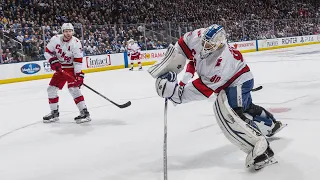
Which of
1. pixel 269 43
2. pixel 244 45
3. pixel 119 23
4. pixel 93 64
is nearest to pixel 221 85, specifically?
pixel 93 64

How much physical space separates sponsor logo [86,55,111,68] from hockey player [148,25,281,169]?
37.9ft

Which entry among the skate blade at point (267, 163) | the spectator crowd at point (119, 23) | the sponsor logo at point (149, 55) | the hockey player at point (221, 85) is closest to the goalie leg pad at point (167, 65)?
the hockey player at point (221, 85)

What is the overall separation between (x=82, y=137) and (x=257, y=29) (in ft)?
60.6

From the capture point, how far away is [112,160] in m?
3.69

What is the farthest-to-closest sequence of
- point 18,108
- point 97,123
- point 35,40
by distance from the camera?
point 35,40 → point 18,108 → point 97,123

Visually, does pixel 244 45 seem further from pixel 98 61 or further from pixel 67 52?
pixel 67 52

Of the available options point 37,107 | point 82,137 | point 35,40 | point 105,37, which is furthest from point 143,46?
point 82,137

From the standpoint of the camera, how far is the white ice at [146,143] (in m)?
3.26

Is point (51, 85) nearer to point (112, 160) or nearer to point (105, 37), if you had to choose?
point (112, 160)

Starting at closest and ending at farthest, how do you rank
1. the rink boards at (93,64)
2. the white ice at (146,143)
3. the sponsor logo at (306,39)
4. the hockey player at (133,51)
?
the white ice at (146,143), the rink boards at (93,64), the hockey player at (133,51), the sponsor logo at (306,39)

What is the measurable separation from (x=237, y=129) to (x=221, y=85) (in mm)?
342

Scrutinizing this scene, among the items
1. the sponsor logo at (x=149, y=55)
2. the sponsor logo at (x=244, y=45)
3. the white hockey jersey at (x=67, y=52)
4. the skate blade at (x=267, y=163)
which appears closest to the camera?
the skate blade at (x=267, y=163)

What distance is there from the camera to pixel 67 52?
5766 millimetres

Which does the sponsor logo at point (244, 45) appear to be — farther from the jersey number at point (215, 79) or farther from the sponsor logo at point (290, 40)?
the jersey number at point (215, 79)
